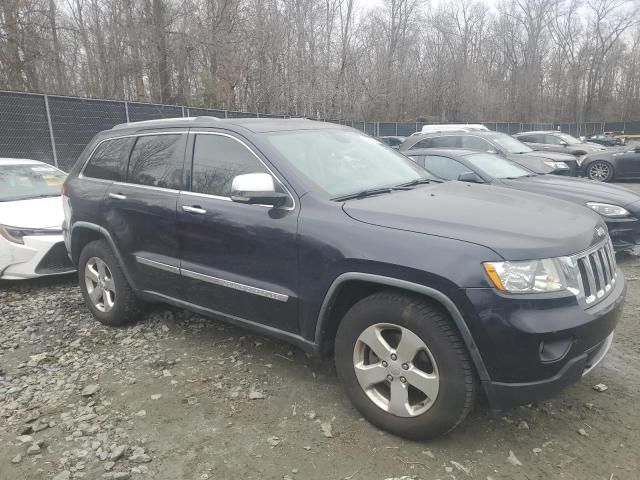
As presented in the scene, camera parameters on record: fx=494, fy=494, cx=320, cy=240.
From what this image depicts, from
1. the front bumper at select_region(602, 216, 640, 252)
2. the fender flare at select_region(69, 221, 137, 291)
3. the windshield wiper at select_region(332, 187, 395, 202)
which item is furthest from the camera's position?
the front bumper at select_region(602, 216, 640, 252)

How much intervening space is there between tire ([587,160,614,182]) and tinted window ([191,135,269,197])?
44.2ft

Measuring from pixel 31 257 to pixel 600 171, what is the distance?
14278 millimetres

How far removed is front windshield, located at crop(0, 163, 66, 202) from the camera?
6.27m

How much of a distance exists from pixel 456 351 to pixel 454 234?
0.59 metres

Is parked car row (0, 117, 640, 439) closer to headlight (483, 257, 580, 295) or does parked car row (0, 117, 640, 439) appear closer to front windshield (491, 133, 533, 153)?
headlight (483, 257, 580, 295)

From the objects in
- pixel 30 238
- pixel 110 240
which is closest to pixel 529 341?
pixel 110 240

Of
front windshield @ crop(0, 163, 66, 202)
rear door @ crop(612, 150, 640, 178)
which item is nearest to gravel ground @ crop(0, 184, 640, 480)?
front windshield @ crop(0, 163, 66, 202)

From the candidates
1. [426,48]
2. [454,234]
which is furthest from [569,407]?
[426,48]

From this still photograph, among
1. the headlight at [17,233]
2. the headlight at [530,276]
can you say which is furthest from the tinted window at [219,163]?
the headlight at [17,233]

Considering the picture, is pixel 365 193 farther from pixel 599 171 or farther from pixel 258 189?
pixel 599 171

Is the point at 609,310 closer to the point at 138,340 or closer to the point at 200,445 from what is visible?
the point at 200,445

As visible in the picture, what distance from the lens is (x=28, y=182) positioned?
6582mm

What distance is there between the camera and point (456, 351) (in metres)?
2.47

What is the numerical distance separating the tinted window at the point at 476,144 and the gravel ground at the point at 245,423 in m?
6.30
